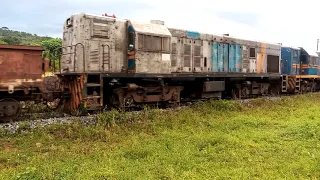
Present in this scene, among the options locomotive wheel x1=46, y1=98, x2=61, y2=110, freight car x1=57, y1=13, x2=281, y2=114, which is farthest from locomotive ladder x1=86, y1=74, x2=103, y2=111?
locomotive wheel x1=46, y1=98, x2=61, y2=110

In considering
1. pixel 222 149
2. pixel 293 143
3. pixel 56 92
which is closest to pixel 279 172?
pixel 222 149

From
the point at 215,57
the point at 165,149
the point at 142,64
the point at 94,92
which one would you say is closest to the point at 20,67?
the point at 94,92

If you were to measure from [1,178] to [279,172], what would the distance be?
457 centimetres

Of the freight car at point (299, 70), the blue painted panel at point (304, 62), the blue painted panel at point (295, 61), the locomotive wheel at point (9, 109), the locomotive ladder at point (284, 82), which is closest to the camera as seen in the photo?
the locomotive wheel at point (9, 109)

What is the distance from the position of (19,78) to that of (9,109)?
990 mm

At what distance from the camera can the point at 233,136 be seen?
7.71 m

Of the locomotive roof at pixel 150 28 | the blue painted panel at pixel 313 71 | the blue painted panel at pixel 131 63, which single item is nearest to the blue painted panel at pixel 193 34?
the locomotive roof at pixel 150 28

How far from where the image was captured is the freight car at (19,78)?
9.02 metres

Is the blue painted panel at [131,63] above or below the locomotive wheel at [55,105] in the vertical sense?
above

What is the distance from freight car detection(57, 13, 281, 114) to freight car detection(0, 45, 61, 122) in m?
1.07

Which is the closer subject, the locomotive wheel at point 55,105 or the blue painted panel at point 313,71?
the locomotive wheel at point 55,105

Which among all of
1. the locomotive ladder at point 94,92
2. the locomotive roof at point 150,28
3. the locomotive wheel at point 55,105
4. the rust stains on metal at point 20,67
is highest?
the locomotive roof at point 150,28

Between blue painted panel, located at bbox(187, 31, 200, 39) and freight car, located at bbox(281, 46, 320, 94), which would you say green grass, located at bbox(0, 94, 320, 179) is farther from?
freight car, located at bbox(281, 46, 320, 94)

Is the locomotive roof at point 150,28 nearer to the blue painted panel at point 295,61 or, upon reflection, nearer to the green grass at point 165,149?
the green grass at point 165,149
